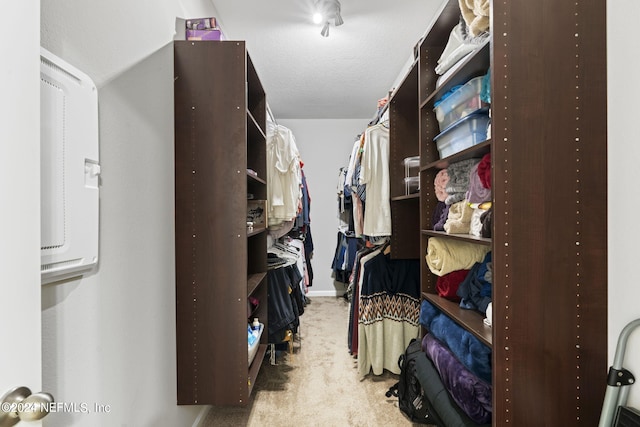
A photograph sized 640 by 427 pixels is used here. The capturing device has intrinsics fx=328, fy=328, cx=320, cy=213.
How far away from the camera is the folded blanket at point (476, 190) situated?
1278mm

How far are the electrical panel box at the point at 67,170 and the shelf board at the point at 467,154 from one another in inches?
48.9

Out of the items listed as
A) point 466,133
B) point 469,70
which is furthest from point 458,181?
point 469,70

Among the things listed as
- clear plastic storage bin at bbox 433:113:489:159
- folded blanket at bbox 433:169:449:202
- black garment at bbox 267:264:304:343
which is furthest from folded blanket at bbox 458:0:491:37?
black garment at bbox 267:264:304:343

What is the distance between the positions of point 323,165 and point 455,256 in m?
3.37

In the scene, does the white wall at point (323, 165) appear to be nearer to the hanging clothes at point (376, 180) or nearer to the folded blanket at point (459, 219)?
the hanging clothes at point (376, 180)

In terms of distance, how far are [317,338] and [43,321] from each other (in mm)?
2605

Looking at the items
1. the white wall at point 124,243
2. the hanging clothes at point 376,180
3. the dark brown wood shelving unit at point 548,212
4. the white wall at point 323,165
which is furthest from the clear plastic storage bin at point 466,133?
the white wall at point 323,165

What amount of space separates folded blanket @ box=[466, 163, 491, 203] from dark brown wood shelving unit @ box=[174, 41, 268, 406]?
100 centimetres

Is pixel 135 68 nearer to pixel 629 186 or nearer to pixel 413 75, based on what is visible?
pixel 413 75

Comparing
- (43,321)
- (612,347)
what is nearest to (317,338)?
(612,347)

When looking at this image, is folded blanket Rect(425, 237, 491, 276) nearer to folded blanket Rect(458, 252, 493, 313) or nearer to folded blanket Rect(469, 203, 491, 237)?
folded blanket Rect(458, 252, 493, 313)

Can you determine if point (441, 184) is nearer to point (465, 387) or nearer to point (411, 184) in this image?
point (411, 184)

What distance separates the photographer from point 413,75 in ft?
6.22

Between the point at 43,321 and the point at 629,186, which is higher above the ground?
the point at 629,186
